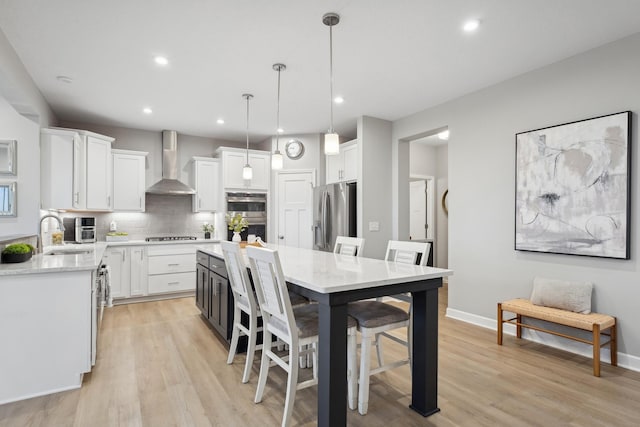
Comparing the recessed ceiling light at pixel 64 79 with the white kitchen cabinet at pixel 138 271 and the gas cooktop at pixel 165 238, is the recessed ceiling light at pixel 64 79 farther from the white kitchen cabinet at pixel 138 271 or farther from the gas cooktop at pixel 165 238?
the gas cooktop at pixel 165 238

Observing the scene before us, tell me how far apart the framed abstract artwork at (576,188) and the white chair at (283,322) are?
224 cm

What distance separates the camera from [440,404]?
7.17 ft

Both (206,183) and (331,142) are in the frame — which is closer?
(331,142)

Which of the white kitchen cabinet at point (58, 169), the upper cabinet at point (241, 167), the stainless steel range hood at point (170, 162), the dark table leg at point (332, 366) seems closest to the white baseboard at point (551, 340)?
the dark table leg at point (332, 366)

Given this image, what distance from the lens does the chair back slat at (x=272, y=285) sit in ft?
5.97

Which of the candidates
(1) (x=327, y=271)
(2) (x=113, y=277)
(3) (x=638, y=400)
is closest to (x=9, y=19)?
(1) (x=327, y=271)

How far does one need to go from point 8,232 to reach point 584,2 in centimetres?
513

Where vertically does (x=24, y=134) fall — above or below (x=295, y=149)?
below

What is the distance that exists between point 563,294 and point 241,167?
4.66 meters

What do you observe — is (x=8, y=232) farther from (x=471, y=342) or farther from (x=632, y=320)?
(x=632, y=320)

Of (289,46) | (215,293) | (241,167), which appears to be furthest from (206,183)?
(289,46)

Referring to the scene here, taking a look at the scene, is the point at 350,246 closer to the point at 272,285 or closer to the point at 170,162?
the point at 272,285

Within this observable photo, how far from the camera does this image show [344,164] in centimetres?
531

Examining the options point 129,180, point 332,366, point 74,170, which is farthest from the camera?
point 129,180
